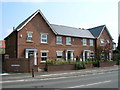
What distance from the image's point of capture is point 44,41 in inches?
1160

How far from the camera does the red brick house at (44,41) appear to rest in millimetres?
26922

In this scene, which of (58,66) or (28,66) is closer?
(28,66)

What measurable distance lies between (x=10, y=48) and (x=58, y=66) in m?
9.41

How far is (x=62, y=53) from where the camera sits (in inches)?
1249

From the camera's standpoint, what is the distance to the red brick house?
88.3 feet

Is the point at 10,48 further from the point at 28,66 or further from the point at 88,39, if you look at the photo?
the point at 88,39

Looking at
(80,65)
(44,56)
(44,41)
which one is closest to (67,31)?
(44,41)

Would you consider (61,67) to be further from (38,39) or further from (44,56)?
(38,39)

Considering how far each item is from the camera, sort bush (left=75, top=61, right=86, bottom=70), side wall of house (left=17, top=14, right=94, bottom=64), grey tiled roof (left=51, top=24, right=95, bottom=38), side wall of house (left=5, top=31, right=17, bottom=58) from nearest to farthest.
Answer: side wall of house (left=17, top=14, right=94, bottom=64) < side wall of house (left=5, top=31, right=17, bottom=58) < bush (left=75, top=61, right=86, bottom=70) < grey tiled roof (left=51, top=24, right=95, bottom=38)

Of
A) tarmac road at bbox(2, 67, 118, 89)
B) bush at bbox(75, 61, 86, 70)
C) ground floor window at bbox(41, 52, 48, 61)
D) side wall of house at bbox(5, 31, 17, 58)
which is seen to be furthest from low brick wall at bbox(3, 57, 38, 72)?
bush at bbox(75, 61, 86, 70)

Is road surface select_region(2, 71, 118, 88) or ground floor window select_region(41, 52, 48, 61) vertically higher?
ground floor window select_region(41, 52, 48, 61)

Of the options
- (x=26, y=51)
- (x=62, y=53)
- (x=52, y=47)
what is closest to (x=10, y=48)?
(x=26, y=51)

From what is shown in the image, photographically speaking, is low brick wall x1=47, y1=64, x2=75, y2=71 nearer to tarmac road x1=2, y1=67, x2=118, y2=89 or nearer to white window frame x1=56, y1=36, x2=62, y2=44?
white window frame x1=56, y1=36, x2=62, y2=44

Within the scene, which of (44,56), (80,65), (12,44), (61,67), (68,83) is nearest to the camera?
(68,83)
